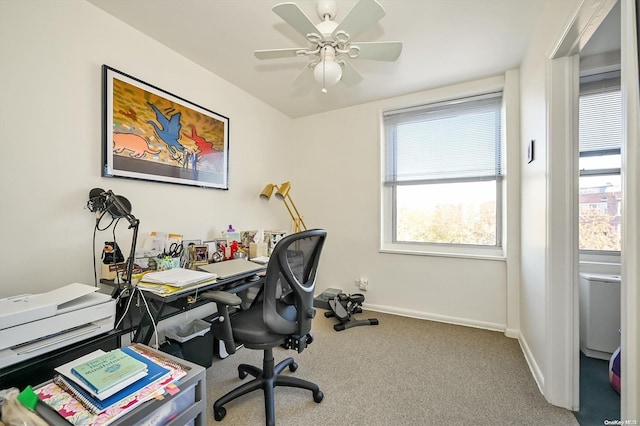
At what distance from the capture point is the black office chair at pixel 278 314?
1.32m

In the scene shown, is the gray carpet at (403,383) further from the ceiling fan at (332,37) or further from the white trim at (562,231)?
the ceiling fan at (332,37)

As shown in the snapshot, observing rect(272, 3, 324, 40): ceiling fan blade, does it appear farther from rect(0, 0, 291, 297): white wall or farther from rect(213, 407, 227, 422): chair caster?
rect(213, 407, 227, 422): chair caster

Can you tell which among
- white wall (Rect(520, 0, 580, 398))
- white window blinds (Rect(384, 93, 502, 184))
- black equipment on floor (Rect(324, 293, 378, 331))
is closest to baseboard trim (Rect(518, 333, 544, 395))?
white wall (Rect(520, 0, 580, 398))

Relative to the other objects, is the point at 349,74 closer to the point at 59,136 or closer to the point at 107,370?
the point at 59,136

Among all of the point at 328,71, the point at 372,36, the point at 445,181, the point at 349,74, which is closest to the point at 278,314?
the point at 328,71

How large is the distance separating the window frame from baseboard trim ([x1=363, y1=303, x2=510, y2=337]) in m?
0.64

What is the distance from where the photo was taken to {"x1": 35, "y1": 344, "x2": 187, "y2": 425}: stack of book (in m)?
0.78

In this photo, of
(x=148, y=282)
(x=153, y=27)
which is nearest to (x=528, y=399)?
(x=148, y=282)

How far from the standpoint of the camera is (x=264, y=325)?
4.56ft

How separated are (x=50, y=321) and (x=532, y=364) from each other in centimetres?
277

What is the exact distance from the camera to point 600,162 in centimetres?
222

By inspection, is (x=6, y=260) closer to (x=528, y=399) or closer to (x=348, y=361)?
(x=348, y=361)

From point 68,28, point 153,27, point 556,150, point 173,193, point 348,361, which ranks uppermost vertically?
point 153,27

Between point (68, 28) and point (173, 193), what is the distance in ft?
3.61
